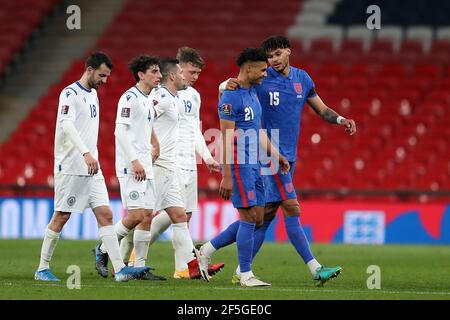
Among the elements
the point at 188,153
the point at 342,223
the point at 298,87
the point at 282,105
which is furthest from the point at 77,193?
the point at 342,223

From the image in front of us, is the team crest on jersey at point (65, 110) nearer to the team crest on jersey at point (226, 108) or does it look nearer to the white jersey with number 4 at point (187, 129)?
the team crest on jersey at point (226, 108)

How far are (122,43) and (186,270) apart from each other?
15821mm

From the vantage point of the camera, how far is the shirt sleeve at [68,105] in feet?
34.7

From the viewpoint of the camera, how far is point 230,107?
10.0 meters

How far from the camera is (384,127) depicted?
74.5ft

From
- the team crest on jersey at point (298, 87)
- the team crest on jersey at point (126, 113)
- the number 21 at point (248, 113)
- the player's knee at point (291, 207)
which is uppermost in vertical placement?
the team crest on jersey at point (298, 87)

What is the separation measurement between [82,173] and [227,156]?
62.2 inches

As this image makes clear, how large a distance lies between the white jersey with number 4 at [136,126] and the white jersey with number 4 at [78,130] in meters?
0.26

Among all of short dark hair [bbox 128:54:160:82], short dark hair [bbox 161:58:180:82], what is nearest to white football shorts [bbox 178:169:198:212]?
short dark hair [bbox 161:58:180:82]

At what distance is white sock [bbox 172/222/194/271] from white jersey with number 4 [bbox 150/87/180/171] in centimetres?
65

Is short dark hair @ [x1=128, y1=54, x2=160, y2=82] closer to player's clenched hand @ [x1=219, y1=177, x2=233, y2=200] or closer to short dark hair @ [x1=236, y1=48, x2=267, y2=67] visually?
short dark hair @ [x1=236, y1=48, x2=267, y2=67]

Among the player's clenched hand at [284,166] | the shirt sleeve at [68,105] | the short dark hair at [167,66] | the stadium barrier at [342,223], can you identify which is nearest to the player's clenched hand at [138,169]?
the shirt sleeve at [68,105]

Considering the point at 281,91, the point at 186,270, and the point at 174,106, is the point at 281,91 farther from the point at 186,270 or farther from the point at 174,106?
the point at 186,270

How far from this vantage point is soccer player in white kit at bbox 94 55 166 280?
10.8 m
